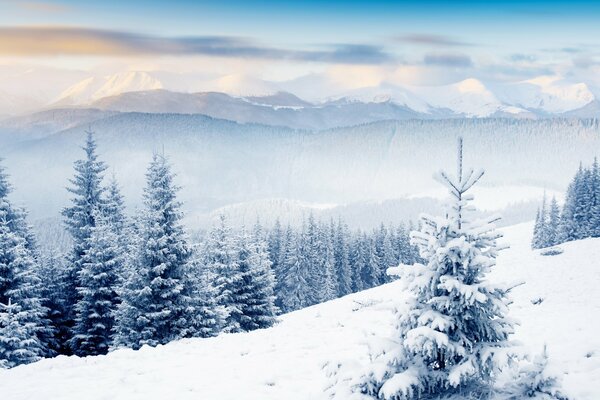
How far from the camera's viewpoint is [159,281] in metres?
20.8

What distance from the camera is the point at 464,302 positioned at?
20.5 feet

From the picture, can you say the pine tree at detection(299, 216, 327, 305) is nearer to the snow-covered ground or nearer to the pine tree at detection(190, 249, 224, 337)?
the pine tree at detection(190, 249, 224, 337)

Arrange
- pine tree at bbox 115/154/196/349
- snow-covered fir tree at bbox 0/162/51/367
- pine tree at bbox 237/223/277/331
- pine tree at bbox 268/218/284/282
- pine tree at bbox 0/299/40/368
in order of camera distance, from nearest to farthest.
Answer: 1. pine tree at bbox 0/299/40/368
2. snow-covered fir tree at bbox 0/162/51/367
3. pine tree at bbox 115/154/196/349
4. pine tree at bbox 237/223/277/331
5. pine tree at bbox 268/218/284/282

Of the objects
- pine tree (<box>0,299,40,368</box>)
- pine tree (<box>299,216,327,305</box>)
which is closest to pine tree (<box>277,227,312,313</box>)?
pine tree (<box>299,216,327,305</box>)

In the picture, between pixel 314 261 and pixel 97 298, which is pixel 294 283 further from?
pixel 97 298

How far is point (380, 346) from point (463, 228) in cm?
200

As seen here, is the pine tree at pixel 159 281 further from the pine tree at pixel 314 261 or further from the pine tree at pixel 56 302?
the pine tree at pixel 314 261

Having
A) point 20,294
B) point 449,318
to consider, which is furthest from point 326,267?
point 449,318

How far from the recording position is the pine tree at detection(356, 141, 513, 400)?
6117mm

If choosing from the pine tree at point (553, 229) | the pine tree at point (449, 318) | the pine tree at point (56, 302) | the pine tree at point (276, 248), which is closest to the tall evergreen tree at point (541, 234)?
the pine tree at point (553, 229)

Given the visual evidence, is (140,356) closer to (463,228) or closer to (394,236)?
(463,228)

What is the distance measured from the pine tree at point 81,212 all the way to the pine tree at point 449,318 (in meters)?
23.3

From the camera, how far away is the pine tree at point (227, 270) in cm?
2671

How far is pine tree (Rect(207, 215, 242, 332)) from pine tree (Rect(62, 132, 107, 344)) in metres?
7.14
